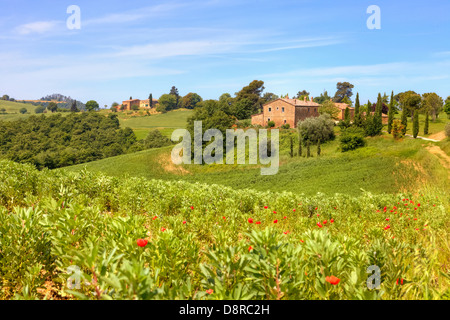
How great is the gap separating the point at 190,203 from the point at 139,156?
52220mm

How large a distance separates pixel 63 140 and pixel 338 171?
7899cm

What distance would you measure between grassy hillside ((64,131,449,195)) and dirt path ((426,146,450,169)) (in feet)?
1.77

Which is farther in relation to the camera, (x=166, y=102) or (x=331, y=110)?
(x=166, y=102)

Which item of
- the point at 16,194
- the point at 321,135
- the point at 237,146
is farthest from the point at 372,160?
the point at 16,194

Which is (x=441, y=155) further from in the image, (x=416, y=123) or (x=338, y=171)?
(x=416, y=123)

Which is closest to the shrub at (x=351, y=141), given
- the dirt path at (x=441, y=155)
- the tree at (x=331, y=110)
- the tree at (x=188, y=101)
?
the dirt path at (x=441, y=155)

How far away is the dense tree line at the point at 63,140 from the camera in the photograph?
7738cm

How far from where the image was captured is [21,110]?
16050 cm

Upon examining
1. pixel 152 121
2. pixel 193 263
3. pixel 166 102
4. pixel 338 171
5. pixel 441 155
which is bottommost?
pixel 338 171

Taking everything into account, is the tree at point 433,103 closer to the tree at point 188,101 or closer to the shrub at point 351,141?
the shrub at point 351,141

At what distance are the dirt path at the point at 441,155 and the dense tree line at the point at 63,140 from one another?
63.9 metres

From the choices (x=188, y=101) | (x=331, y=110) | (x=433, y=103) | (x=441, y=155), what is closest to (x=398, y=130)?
(x=441, y=155)

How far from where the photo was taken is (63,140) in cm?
9038

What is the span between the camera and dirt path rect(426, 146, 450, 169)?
112 ft
